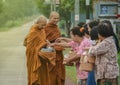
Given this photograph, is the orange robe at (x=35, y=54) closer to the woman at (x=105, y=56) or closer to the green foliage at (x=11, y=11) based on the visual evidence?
the woman at (x=105, y=56)

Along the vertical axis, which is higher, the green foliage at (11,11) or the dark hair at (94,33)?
the dark hair at (94,33)

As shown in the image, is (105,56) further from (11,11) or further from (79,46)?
(11,11)

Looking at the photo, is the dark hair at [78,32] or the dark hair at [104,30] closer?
the dark hair at [104,30]

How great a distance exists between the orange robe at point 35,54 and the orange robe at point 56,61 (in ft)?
0.91

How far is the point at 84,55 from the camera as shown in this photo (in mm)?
9156

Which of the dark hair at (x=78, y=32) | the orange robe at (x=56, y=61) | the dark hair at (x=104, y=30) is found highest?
the dark hair at (x=104, y=30)

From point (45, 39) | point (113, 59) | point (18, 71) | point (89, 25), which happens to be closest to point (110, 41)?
point (113, 59)

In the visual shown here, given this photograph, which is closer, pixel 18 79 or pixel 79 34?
pixel 79 34

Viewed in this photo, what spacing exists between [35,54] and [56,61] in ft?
1.99

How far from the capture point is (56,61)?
12.6 meters

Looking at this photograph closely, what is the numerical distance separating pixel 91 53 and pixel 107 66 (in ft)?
1.08

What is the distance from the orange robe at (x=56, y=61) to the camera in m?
12.5

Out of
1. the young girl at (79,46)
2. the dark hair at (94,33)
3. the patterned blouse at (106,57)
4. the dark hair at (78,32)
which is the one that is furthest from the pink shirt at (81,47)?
the patterned blouse at (106,57)

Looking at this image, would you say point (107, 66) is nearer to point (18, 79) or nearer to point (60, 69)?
point (60, 69)
